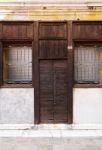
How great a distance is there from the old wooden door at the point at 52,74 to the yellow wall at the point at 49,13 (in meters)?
0.24

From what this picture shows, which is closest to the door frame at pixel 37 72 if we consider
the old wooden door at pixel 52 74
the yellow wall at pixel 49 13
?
the old wooden door at pixel 52 74

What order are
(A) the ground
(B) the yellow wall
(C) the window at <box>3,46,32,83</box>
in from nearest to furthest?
(A) the ground
(B) the yellow wall
(C) the window at <box>3,46,32,83</box>

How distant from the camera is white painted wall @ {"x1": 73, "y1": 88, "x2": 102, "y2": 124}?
11.4 meters

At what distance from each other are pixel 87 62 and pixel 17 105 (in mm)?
2512

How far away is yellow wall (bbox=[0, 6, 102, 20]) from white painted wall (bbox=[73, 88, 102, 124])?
7.25 ft

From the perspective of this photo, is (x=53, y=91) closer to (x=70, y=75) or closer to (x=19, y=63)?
(x=70, y=75)

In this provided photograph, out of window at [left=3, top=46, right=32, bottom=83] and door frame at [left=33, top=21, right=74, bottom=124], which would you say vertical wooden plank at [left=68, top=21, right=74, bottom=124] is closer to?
door frame at [left=33, top=21, right=74, bottom=124]

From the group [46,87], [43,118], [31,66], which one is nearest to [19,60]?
[31,66]

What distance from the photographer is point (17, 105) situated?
11.4m

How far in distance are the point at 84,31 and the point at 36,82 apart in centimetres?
210

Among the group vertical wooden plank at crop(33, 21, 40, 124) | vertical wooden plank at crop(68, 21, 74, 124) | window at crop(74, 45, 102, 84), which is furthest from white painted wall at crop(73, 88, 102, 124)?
vertical wooden plank at crop(33, 21, 40, 124)

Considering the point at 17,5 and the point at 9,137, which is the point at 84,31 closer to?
the point at 17,5

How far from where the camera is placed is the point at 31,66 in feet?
37.8

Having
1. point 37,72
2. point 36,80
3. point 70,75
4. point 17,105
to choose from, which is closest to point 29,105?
point 17,105
